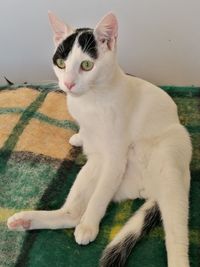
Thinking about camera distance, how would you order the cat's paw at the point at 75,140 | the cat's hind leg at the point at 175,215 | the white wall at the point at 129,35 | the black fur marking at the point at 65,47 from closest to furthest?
the cat's hind leg at the point at 175,215 → the black fur marking at the point at 65,47 → the cat's paw at the point at 75,140 → the white wall at the point at 129,35

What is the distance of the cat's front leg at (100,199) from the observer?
100 cm

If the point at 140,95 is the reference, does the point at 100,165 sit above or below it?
below

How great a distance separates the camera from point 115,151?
3.59ft

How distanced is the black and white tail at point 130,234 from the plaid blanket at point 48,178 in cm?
3

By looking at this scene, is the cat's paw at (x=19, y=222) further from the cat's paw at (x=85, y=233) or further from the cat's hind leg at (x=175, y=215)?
the cat's hind leg at (x=175, y=215)

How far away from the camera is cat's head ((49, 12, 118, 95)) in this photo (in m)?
0.97

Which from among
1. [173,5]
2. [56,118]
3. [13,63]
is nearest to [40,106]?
[56,118]

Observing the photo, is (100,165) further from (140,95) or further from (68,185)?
(140,95)

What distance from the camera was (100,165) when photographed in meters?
1.15

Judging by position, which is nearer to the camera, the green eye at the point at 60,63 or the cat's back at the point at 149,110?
the green eye at the point at 60,63

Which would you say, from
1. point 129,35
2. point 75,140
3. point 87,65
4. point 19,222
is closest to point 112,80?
point 87,65

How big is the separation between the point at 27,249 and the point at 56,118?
0.58 metres

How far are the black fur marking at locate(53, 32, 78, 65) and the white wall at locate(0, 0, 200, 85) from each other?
1.98 feet

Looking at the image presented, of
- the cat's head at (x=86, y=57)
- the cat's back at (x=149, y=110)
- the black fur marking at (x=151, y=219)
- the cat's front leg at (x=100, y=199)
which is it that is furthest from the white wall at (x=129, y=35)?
the black fur marking at (x=151, y=219)
